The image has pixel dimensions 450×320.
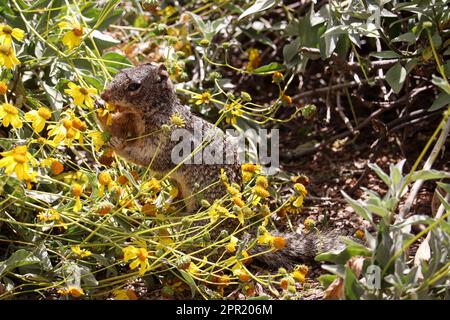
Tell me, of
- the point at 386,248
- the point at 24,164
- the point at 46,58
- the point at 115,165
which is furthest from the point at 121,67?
the point at 386,248

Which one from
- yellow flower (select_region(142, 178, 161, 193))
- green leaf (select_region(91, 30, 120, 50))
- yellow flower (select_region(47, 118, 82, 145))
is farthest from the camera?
green leaf (select_region(91, 30, 120, 50))

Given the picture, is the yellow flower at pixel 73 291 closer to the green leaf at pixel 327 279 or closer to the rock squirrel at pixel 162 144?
the rock squirrel at pixel 162 144

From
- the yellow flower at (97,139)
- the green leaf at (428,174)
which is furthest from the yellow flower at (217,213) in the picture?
the green leaf at (428,174)

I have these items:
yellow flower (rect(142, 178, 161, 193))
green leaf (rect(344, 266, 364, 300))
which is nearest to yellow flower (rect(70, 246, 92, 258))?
yellow flower (rect(142, 178, 161, 193))

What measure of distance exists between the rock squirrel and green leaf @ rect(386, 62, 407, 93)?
0.84 m

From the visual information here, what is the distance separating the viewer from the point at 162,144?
3.82m

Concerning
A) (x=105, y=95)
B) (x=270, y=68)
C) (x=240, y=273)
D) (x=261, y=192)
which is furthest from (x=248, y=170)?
(x=270, y=68)

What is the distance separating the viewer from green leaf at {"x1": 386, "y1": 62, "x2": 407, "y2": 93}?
12.4 feet

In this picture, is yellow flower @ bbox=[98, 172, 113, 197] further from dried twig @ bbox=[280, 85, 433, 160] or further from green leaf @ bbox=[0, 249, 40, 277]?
dried twig @ bbox=[280, 85, 433, 160]

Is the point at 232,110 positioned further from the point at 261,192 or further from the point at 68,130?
the point at 68,130

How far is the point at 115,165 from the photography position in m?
3.78

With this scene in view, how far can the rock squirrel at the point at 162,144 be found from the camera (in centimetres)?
374

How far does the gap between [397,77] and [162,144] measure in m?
1.29

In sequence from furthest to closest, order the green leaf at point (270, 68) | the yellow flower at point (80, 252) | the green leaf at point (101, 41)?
the green leaf at point (270, 68) < the green leaf at point (101, 41) < the yellow flower at point (80, 252)
